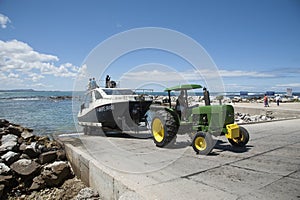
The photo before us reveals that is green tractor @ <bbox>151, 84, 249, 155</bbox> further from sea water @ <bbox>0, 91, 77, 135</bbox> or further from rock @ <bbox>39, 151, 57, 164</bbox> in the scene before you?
sea water @ <bbox>0, 91, 77, 135</bbox>

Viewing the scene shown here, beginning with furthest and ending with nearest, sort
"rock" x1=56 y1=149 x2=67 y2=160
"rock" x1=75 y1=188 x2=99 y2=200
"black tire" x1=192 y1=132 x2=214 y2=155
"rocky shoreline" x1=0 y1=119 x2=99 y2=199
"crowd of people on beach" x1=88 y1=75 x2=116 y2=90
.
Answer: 1. "crowd of people on beach" x1=88 y1=75 x2=116 y2=90
2. "rock" x1=56 y1=149 x2=67 y2=160
3. "rocky shoreline" x1=0 y1=119 x2=99 y2=199
4. "black tire" x1=192 y1=132 x2=214 y2=155
5. "rock" x1=75 y1=188 x2=99 y2=200

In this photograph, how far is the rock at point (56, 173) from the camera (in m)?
Result: 5.95

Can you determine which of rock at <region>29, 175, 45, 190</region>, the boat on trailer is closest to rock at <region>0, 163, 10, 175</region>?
rock at <region>29, 175, 45, 190</region>

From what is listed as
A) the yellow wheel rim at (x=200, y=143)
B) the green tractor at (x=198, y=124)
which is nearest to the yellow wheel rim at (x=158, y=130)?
the green tractor at (x=198, y=124)

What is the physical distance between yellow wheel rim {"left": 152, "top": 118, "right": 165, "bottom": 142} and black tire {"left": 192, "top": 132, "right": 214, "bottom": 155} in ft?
3.88

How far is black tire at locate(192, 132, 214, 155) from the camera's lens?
565cm

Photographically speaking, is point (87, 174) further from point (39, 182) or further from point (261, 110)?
point (261, 110)

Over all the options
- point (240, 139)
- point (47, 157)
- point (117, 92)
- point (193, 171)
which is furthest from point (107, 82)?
point (193, 171)

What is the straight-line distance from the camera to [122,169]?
4.66 m

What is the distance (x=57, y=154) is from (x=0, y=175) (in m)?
1.61

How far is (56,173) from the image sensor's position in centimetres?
603

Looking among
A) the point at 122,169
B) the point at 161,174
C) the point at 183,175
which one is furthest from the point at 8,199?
the point at 183,175

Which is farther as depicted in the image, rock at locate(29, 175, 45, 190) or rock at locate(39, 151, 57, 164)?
rock at locate(39, 151, 57, 164)

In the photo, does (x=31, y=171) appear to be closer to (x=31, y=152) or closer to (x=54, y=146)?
(x=31, y=152)
